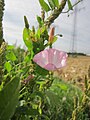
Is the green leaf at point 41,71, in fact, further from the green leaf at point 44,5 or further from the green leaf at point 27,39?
the green leaf at point 44,5

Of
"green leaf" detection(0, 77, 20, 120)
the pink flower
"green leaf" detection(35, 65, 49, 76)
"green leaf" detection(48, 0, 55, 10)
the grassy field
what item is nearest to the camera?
"green leaf" detection(0, 77, 20, 120)

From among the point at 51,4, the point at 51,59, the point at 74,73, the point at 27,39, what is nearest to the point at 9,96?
the point at 51,59

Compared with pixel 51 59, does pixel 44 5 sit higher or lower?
higher

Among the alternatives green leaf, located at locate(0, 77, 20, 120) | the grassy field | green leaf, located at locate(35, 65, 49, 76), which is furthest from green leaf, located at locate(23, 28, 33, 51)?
the grassy field

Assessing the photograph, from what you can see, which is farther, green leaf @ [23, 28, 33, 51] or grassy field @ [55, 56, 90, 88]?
grassy field @ [55, 56, 90, 88]

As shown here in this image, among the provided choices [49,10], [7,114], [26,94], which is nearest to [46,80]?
[26,94]

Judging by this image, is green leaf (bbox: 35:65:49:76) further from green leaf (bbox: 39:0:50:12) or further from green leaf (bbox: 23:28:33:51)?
green leaf (bbox: 39:0:50:12)

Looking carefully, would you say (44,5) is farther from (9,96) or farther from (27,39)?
(9,96)

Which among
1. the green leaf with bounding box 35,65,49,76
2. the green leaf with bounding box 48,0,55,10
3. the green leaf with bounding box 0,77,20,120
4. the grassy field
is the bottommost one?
the grassy field
